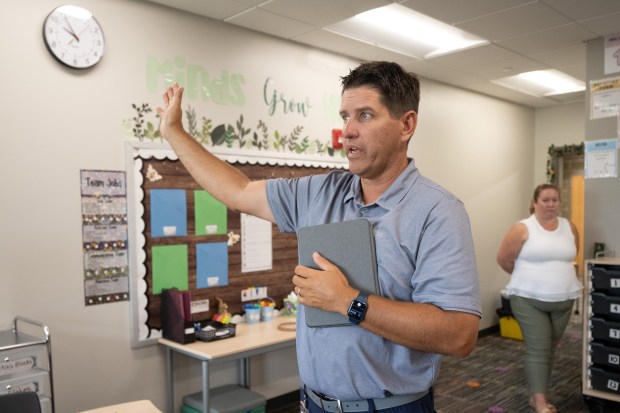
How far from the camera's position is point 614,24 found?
3604mm

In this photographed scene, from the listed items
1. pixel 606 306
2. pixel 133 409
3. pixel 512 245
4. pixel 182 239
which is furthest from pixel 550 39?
pixel 133 409

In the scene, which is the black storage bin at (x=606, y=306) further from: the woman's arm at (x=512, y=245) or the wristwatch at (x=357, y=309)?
the wristwatch at (x=357, y=309)

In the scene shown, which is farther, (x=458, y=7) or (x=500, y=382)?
(x=500, y=382)

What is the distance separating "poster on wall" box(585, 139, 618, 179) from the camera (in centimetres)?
379

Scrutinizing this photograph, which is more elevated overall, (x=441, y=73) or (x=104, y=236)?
(x=441, y=73)

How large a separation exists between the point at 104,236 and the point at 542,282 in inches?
106

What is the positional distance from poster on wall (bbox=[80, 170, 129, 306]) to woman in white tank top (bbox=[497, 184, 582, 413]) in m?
2.49

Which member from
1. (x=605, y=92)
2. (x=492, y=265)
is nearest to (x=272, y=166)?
(x=605, y=92)

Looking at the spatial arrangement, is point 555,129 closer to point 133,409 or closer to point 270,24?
point 270,24

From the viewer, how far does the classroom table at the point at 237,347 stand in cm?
279

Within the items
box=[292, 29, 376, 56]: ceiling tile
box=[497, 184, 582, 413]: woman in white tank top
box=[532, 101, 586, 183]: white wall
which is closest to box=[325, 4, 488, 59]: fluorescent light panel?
box=[292, 29, 376, 56]: ceiling tile

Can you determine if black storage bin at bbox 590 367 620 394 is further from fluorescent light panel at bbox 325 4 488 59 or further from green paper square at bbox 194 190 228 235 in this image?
green paper square at bbox 194 190 228 235

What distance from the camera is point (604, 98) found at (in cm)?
382

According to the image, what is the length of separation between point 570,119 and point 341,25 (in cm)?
412
